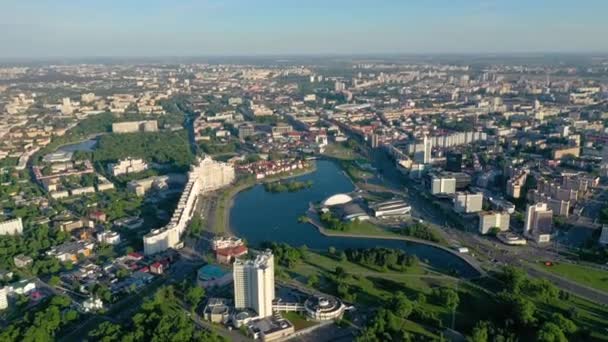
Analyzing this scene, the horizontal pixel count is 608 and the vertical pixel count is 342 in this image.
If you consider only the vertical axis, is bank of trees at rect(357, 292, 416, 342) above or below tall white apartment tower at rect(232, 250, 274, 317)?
below

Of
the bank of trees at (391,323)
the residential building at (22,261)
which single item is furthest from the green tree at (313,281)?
the residential building at (22,261)

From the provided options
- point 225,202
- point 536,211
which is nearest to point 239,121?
point 225,202

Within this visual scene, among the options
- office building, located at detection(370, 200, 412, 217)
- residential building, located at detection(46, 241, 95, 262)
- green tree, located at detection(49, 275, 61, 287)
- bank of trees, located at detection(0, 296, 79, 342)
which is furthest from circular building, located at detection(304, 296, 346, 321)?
residential building, located at detection(46, 241, 95, 262)

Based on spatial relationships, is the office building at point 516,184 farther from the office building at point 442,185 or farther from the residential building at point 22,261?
the residential building at point 22,261

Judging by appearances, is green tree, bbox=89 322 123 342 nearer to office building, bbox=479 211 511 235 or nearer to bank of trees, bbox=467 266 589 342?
bank of trees, bbox=467 266 589 342

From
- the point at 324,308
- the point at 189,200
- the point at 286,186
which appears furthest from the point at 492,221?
the point at 189,200

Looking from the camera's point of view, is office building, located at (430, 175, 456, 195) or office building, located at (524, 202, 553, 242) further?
office building, located at (430, 175, 456, 195)

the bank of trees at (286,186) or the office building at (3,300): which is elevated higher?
the bank of trees at (286,186)
